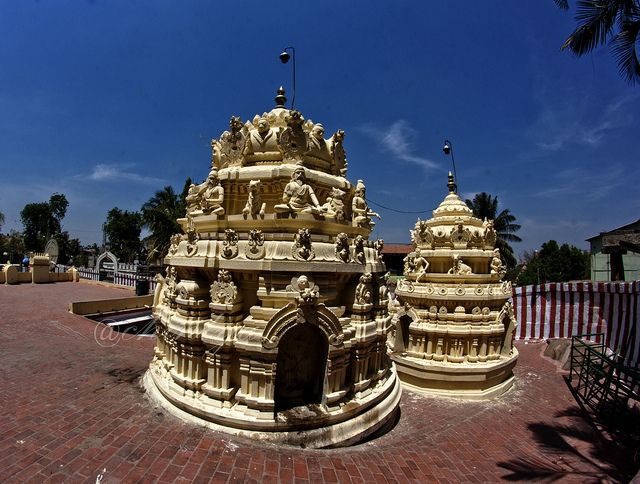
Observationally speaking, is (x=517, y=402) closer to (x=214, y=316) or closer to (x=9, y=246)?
(x=214, y=316)

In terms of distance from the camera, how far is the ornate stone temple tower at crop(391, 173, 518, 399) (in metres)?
14.9

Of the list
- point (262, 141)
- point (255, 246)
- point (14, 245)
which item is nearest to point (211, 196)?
point (262, 141)

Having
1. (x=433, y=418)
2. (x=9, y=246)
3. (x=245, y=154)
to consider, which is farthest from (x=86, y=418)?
(x=9, y=246)

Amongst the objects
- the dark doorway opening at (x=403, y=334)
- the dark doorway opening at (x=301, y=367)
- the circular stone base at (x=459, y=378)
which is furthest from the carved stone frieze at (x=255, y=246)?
the dark doorway opening at (x=403, y=334)

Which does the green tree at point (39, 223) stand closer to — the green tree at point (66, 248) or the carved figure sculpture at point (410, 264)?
the green tree at point (66, 248)

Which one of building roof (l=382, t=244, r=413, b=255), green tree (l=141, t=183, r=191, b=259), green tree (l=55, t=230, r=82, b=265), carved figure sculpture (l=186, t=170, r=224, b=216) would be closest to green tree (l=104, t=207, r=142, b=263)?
green tree (l=55, t=230, r=82, b=265)

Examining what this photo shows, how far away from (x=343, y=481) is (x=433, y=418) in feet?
22.2

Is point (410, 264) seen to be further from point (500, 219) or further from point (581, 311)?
point (500, 219)

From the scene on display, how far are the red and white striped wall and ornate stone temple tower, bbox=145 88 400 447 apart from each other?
12.2 metres

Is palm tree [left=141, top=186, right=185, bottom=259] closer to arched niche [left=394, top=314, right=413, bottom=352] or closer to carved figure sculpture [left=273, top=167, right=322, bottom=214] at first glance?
arched niche [left=394, top=314, right=413, bottom=352]

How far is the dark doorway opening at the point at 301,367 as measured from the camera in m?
8.26

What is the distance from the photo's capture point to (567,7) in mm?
8781

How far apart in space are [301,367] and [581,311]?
1994cm

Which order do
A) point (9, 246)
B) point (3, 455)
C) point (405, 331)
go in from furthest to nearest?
point (9, 246) < point (405, 331) < point (3, 455)
